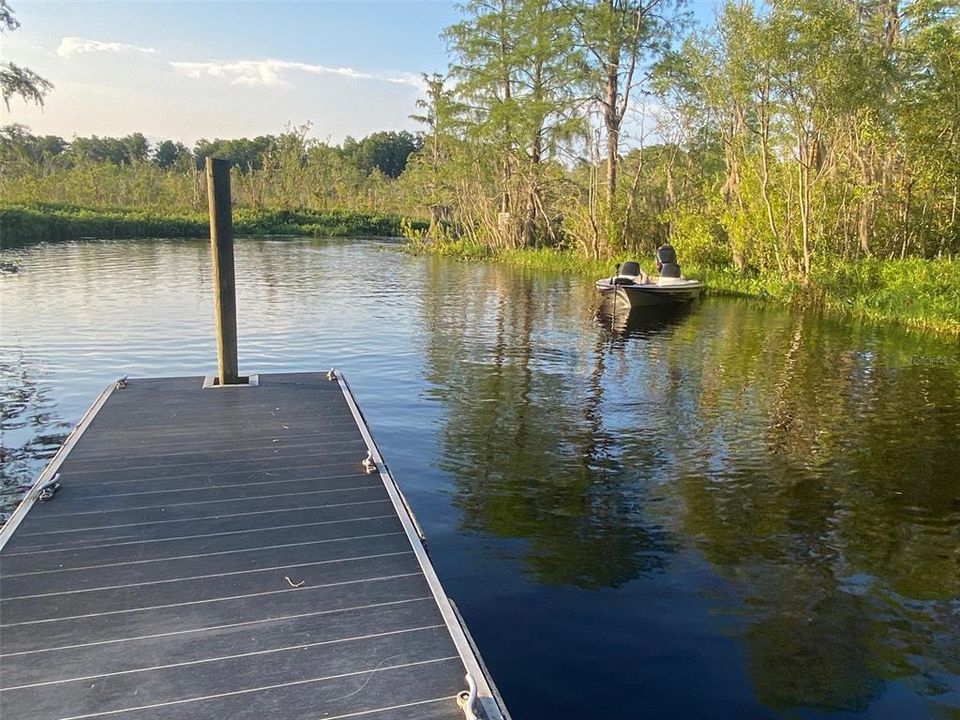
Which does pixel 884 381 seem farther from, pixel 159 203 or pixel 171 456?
pixel 159 203

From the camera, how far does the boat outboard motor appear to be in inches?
820

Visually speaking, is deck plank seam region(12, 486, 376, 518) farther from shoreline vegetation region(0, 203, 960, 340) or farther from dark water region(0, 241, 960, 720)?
shoreline vegetation region(0, 203, 960, 340)

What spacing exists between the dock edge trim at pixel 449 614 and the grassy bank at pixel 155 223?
33.0m

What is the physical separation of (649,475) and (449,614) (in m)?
4.55

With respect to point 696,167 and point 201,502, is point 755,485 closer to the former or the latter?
point 201,502

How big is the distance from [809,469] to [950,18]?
53.1 ft

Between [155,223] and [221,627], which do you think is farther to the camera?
[155,223]

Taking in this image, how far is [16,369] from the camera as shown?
11.2 meters

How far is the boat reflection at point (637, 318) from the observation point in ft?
53.9

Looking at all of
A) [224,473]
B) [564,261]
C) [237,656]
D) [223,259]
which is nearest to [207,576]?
[237,656]

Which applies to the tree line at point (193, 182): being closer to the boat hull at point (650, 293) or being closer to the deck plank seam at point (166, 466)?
the boat hull at point (650, 293)

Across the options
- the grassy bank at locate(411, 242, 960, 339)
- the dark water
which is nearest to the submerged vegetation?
the grassy bank at locate(411, 242, 960, 339)

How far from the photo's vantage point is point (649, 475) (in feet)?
25.2

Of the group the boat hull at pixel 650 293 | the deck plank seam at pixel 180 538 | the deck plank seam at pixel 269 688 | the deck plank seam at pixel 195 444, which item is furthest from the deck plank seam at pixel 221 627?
the boat hull at pixel 650 293
